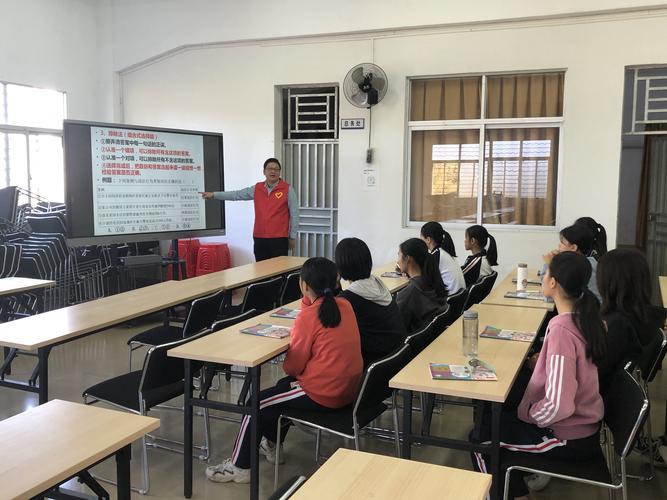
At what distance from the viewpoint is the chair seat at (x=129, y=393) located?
2754 mm

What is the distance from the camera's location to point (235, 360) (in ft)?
8.02

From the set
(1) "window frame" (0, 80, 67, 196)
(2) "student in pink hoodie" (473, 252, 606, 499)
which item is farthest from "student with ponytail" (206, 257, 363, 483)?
(1) "window frame" (0, 80, 67, 196)

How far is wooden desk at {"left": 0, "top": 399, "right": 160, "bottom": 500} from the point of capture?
142 cm

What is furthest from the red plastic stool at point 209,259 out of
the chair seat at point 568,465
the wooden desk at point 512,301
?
the chair seat at point 568,465

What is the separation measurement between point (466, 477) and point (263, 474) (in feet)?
5.53

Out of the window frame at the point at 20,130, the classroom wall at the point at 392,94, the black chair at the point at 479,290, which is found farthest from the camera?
the window frame at the point at 20,130

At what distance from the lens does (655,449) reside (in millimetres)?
3064

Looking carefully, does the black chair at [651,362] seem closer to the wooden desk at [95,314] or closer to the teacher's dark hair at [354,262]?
the teacher's dark hair at [354,262]

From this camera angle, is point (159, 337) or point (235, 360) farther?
point (159, 337)

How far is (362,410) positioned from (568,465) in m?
0.84

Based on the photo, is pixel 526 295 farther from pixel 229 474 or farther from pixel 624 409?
pixel 229 474

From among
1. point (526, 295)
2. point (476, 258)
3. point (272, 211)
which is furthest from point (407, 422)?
point (272, 211)

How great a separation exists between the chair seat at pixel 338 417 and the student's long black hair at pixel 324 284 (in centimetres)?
38

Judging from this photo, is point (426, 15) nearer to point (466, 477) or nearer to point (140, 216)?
point (140, 216)
